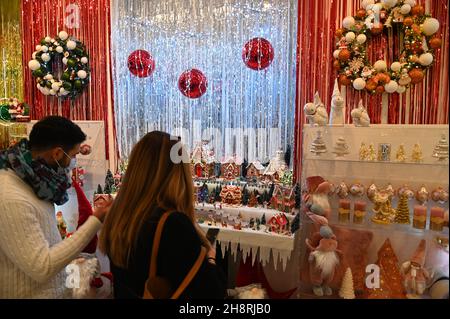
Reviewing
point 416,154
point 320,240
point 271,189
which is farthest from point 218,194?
point 416,154

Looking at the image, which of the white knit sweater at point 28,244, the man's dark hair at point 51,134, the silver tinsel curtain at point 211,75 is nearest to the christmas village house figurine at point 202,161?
the silver tinsel curtain at point 211,75

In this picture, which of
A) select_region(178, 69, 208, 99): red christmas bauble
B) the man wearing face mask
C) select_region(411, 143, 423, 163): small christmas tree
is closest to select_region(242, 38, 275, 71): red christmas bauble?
select_region(178, 69, 208, 99): red christmas bauble

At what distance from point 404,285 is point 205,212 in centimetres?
183

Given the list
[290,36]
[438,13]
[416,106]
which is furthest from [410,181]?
[290,36]

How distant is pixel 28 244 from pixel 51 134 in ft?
1.63

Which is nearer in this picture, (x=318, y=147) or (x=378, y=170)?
(x=378, y=170)

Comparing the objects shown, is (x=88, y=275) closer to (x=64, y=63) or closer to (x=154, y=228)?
(x=154, y=228)

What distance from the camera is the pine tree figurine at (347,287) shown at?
1814 mm

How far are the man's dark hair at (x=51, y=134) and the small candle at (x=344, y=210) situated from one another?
5.34 ft

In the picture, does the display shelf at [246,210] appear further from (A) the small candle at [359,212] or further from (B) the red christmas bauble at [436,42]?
(B) the red christmas bauble at [436,42]

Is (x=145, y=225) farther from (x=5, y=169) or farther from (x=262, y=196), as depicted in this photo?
(x=262, y=196)

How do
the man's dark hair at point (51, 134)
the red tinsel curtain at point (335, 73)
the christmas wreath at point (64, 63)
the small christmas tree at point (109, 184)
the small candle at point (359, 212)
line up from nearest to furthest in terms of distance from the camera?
the man's dark hair at point (51, 134)
the small candle at point (359, 212)
the red tinsel curtain at point (335, 73)
the small christmas tree at point (109, 184)
the christmas wreath at point (64, 63)

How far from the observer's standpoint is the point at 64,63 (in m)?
3.99

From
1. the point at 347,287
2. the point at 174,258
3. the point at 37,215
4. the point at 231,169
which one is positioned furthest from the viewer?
the point at 231,169
